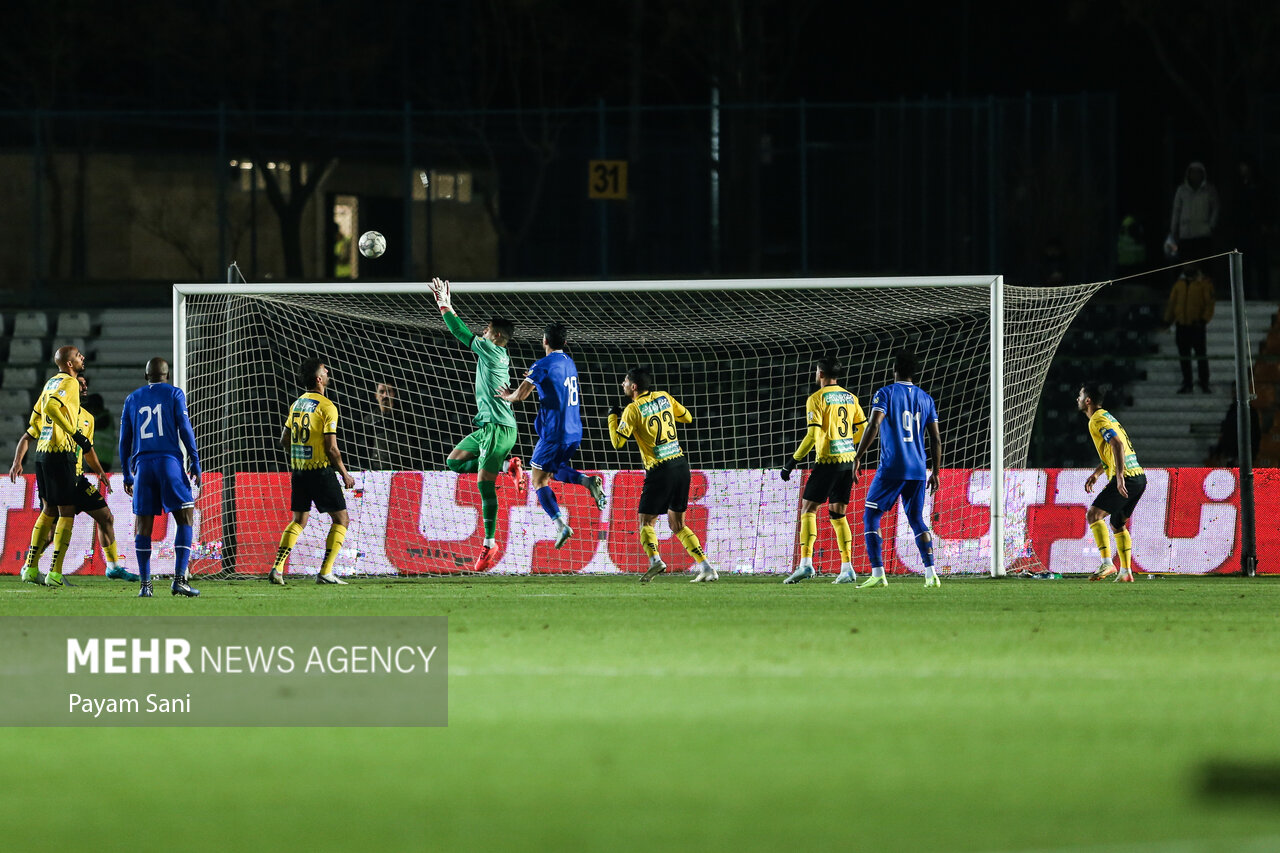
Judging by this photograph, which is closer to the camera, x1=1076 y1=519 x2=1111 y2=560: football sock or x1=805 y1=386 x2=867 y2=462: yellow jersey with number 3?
x1=805 y1=386 x2=867 y2=462: yellow jersey with number 3

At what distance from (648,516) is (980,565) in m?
3.53

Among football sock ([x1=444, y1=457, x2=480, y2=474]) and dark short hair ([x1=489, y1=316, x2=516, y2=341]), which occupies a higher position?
dark short hair ([x1=489, y1=316, x2=516, y2=341])

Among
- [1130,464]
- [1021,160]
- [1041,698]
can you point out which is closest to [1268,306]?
[1021,160]

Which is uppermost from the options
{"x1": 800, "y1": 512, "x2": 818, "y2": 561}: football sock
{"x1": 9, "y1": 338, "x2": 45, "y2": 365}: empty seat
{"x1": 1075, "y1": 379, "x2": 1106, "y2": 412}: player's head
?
{"x1": 9, "y1": 338, "x2": 45, "y2": 365}: empty seat

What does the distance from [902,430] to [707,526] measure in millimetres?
3619

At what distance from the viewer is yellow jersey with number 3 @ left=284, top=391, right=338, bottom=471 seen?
1483 cm

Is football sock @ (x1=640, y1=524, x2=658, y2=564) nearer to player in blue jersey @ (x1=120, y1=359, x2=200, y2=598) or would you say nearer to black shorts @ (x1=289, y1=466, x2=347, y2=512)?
black shorts @ (x1=289, y1=466, x2=347, y2=512)

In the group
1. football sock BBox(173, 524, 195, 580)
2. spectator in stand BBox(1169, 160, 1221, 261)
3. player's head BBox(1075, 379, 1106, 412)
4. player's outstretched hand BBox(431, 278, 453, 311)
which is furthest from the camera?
spectator in stand BBox(1169, 160, 1221, 261)

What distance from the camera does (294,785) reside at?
591 centimetres

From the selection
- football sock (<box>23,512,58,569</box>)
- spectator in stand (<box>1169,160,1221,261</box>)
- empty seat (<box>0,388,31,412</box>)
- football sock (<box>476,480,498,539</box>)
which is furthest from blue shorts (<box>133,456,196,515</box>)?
spectator in stand (<box>1169,160,1221,261</box>)

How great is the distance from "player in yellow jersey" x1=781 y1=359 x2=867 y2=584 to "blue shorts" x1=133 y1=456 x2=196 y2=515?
484 centimetres

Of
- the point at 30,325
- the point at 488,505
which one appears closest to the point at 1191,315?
the point at 488,505

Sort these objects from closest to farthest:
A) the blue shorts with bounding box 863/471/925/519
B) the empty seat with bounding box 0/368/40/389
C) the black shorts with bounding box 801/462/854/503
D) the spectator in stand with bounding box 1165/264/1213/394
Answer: the blue shorts with bounding box 863/471/925/519 < the black shorts with bounding box 801/462/854/503 < the spectator in stand with bounding box 1165/264/1213/394 < the empty seat with bounding box 0/368/40/389

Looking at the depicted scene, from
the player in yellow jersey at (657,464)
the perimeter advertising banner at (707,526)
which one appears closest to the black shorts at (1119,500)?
the perimeter advertising banner at (707,526)
